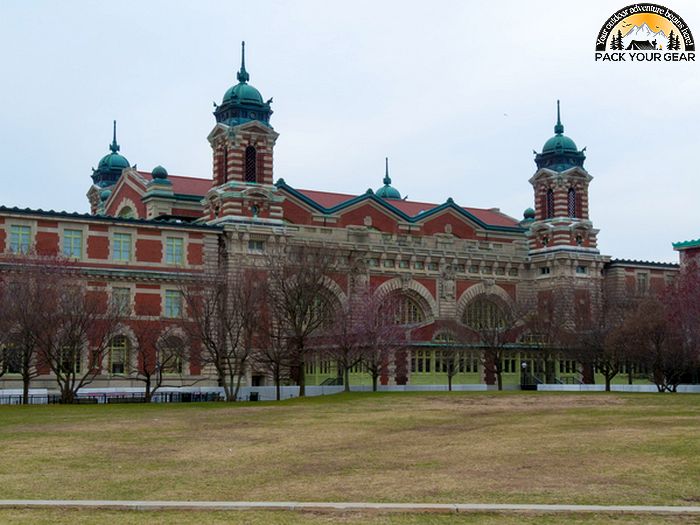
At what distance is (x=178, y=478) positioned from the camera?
1006 inches

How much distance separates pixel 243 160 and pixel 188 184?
13.5 m

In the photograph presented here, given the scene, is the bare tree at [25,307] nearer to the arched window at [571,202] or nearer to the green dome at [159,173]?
the green dome at [159,173]

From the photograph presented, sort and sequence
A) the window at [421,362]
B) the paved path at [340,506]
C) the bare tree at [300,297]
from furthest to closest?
the window at [421,362], the bare tree at [300,297], the paved path at [340,506]

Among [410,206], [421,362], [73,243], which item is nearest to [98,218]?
[73,243]

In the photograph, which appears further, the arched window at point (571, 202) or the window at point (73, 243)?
the arched window at point (571, 202)

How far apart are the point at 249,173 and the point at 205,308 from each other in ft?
75.0

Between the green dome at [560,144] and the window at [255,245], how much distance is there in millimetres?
34701

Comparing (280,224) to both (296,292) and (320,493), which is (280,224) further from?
(320,493)

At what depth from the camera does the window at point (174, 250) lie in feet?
267

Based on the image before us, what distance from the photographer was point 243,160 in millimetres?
87250

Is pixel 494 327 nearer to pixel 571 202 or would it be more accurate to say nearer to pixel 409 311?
pixel 409 311

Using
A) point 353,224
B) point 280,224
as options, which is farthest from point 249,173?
point 353,224

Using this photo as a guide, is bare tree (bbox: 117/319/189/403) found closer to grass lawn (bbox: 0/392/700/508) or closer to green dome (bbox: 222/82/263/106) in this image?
grass lawn (bbox: 0/392/700/508)

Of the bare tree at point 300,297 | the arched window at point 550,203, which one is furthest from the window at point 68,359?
the arched window at point 550,203
